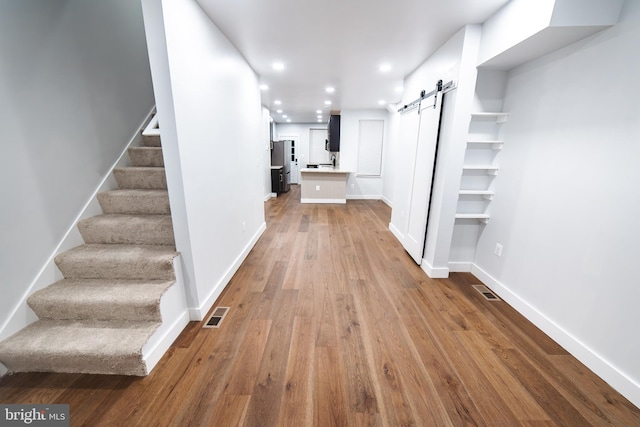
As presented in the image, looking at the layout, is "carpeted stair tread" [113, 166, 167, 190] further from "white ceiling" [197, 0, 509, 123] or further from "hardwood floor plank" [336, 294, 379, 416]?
"hardwood floor plank" [336, 294, 379, 416]

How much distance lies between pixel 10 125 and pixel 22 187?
0.37 m

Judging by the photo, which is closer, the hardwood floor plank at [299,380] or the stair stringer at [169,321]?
the hardwood floor plank at [299,380]

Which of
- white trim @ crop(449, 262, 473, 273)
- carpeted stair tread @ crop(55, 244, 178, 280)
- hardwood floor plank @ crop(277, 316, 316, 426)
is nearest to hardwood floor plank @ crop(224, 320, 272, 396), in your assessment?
hardwood floor plank @ crop(277, 316, 316, 426)

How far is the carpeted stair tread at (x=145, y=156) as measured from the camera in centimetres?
249

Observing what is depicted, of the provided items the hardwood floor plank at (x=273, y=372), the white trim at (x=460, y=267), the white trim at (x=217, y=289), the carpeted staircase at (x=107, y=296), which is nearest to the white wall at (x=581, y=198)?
the white trim at (x=460, y=267)

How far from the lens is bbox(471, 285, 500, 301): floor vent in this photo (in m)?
2.39

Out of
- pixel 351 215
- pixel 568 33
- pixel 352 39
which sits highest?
pixel 352 39

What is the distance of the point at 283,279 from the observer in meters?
2.68

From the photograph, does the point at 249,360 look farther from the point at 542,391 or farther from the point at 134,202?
the point at 542,391

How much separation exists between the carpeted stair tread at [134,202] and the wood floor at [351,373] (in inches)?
40.1

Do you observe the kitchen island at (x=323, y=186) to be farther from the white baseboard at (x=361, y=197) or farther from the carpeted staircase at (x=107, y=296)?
the carpeted staircase at (x=107, y=296)

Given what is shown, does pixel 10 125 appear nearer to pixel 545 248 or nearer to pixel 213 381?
pixel 213 381

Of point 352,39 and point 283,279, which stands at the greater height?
point 352,39

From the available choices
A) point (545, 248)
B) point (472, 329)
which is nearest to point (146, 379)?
point (472, 329)
